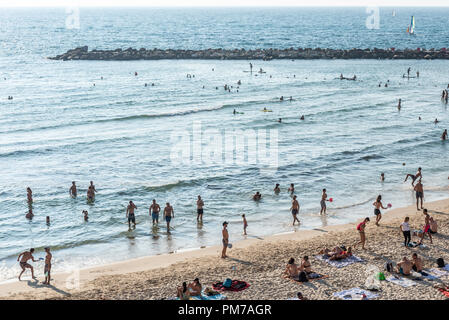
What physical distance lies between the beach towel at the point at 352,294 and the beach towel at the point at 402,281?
110 cm

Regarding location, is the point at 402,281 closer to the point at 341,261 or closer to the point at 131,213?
the point at 341,261

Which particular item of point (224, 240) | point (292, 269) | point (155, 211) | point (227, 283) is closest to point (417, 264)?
point (292, 269)

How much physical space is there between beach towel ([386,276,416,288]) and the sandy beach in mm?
163

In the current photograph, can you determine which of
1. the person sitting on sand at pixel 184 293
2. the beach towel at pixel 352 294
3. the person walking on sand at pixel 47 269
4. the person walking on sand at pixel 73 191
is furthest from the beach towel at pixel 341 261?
the person walking on sand at pixel 73 191

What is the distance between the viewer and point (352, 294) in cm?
1370

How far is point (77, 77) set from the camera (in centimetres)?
6462

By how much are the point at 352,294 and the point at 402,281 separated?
172 cm

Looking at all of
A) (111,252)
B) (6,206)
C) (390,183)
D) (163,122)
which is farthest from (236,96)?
(111,252)

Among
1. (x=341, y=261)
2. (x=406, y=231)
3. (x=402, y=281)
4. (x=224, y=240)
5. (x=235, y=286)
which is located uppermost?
(x=406, y=231)

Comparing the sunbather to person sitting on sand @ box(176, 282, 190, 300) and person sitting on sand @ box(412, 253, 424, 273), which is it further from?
person sitting on sand @ box(412, 253, 424, 273)

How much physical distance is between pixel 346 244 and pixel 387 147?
17.1 metres

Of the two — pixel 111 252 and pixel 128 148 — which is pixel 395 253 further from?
pixel 128 148

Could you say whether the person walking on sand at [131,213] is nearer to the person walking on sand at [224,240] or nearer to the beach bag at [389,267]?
the person walking on sand at [224,240]

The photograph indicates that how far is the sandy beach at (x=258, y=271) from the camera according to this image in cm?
1421
